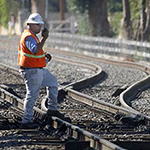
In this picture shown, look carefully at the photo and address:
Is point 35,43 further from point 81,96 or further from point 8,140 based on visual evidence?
point 81,96

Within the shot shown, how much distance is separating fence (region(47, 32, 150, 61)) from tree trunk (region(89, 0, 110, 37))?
3.25 meters

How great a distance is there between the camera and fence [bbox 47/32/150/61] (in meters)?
28.3

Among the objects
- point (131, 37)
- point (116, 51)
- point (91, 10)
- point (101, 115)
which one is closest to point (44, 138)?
point (101, 115)

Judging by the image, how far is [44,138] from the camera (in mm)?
8445

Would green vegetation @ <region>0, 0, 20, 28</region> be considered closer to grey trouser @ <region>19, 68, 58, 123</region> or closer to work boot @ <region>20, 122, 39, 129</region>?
grey trouser @ <region>19, 68, 58, 123</region>

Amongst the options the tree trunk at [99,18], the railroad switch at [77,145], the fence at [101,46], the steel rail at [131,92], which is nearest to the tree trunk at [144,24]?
the fence at [101,46]

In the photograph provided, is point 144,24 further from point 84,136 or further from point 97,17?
point 84,136

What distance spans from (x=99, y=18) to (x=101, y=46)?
10.3 meters

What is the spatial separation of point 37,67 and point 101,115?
2188mm

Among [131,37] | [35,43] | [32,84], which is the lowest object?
[131,37]

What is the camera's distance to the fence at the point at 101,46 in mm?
28297

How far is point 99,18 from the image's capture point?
42.6m

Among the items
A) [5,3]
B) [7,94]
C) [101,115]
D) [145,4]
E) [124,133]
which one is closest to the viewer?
[124,133]

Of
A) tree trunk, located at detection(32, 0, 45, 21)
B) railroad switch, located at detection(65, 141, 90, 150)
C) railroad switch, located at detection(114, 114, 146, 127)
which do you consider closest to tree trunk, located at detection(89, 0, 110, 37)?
tree trunk, located at detection(32, 0, 45, 21)
